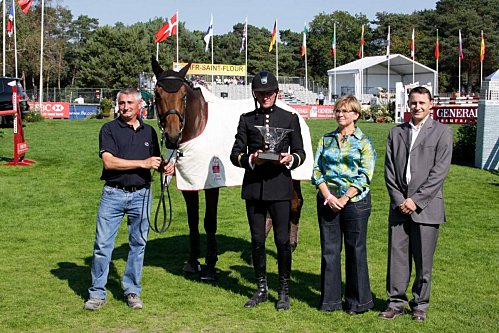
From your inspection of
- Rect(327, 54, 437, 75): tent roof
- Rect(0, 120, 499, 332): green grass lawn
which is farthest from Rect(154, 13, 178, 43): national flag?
Rect(0, 120, 499, 332): green grass lawn

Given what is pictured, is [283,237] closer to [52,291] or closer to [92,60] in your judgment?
[52,291]

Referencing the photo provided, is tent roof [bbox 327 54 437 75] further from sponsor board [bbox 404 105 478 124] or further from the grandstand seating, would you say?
sponsor board [bbox 404 105 478 124]

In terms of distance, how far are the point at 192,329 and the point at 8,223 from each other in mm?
5807

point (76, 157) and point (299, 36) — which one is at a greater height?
point (299, 36)

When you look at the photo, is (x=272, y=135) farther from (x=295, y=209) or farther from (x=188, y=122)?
(x=295, y=209)

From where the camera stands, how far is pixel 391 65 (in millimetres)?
63312

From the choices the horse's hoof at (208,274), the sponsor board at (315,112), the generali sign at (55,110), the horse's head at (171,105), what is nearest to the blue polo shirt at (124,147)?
the horse's head at (171,105)

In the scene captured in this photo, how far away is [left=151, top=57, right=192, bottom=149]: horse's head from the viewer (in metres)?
5.82

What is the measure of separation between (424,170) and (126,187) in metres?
2.67

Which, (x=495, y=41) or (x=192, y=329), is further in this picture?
(x=495, y=41)

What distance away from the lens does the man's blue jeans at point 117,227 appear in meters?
5.65

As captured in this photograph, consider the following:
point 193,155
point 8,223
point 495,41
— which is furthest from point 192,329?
point 495,41

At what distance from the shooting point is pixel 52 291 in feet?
20.6

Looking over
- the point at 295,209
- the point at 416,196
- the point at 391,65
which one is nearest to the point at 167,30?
the point at 295,209
